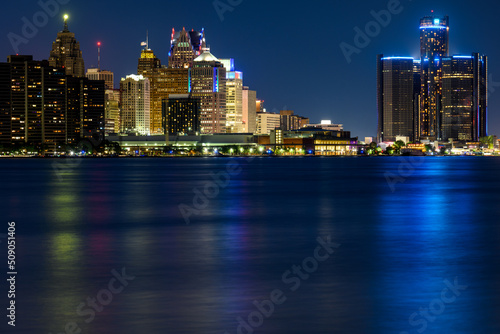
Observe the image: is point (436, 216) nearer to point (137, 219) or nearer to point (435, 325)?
point (137, 219)

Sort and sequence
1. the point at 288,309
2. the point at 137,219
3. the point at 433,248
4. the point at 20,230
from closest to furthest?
the point at 288,309, the point at 433,248, the point at 20,230, the point at 137,219

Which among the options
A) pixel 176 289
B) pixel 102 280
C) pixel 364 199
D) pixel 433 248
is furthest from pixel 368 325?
pixel 364 199

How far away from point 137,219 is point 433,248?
2009 cm

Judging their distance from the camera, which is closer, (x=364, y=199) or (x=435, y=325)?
(x=435, y=325)

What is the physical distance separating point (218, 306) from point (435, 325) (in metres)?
5.34

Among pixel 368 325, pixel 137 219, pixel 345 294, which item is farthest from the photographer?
pixel 137 219

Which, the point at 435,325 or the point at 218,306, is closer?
the point at 435,325

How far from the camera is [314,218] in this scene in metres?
45.0

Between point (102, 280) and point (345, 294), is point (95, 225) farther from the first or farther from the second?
point (345, 294)

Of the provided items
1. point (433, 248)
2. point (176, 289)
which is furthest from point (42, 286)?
point (433, 248)

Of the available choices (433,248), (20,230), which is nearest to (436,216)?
(433,248)

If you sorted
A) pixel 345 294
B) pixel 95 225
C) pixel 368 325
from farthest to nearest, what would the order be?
pixel 95 225 → pixel 345 294 → pixel 368 325

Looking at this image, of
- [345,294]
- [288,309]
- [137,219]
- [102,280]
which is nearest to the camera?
[288,309]

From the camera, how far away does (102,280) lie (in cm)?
2236
